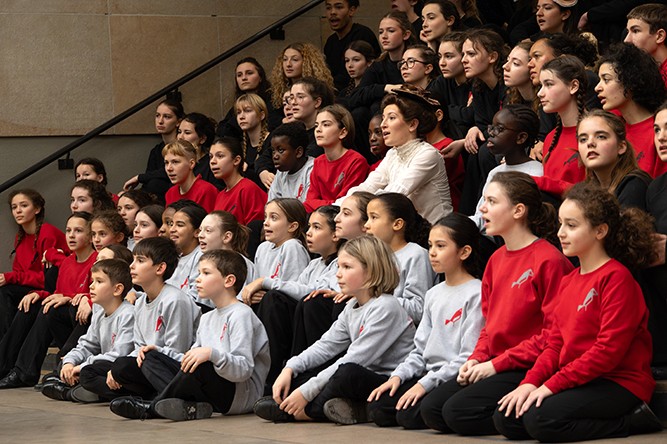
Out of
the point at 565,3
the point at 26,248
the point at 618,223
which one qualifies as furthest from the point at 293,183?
the point at 618,223

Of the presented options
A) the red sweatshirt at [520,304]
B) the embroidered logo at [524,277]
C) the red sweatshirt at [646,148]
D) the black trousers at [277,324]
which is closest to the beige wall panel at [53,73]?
the black trousers at [277,324]

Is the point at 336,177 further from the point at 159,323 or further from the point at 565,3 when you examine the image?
the point at 565,3

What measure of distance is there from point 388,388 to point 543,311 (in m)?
0.86

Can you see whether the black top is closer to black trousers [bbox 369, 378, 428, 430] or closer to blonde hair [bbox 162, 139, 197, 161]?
blonde hair [bbox 162, 139, 197, 161]

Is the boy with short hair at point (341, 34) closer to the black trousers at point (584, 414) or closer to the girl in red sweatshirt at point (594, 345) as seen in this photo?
the girl in red sweatshirt at point (594, 345)

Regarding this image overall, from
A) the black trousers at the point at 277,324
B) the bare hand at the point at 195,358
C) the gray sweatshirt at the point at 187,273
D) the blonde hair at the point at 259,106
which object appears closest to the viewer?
the bare hand at the point at 195,358

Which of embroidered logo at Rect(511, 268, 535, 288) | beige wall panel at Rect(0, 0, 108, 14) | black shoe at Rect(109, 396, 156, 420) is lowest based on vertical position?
black shoe at Rect(109, 396, 156, 420)

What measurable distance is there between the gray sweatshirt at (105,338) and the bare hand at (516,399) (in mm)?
2900

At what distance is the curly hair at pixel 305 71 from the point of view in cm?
975

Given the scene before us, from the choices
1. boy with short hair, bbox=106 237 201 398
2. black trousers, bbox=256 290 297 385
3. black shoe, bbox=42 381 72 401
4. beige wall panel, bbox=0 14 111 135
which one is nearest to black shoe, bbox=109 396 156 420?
boy with short hair, bbox=106 237 201 398

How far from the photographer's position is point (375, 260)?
577 centimetres

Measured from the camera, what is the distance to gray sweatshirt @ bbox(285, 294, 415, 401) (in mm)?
5699

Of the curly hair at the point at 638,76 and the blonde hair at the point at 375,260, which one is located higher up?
the curly hair at the point at 638,76

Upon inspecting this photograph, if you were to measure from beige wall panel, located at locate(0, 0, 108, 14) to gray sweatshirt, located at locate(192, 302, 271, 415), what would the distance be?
16.5 feet
